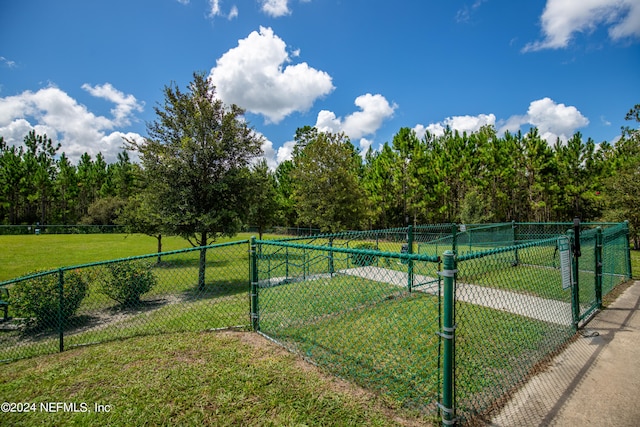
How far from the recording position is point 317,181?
21938 mm

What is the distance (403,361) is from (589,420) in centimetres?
162

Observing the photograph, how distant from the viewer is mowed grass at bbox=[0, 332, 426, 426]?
8.61 feet

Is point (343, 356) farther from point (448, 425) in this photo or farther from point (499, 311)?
point (499, 311)

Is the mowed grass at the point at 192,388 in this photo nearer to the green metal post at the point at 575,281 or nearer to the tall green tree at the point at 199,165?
the green metal post at the point at 575,281

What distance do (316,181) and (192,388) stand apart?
19.4 metres

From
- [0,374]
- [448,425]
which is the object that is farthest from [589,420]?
[0,374]

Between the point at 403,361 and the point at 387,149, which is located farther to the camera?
the point at 387,149

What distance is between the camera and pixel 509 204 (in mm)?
29156

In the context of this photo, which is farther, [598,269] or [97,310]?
[97,310]

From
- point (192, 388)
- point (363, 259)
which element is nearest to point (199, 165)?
point (363, 259)

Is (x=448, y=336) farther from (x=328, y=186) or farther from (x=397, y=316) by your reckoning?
(x=328, y=186)

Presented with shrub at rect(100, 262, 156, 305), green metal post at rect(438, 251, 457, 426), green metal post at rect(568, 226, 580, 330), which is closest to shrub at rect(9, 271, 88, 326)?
shrub at rect(100, 262, 156, 305)

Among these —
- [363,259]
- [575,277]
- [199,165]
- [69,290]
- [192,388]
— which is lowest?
[192,388]

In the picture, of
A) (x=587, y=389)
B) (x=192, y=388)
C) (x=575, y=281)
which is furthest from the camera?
(x=575, y=281)
